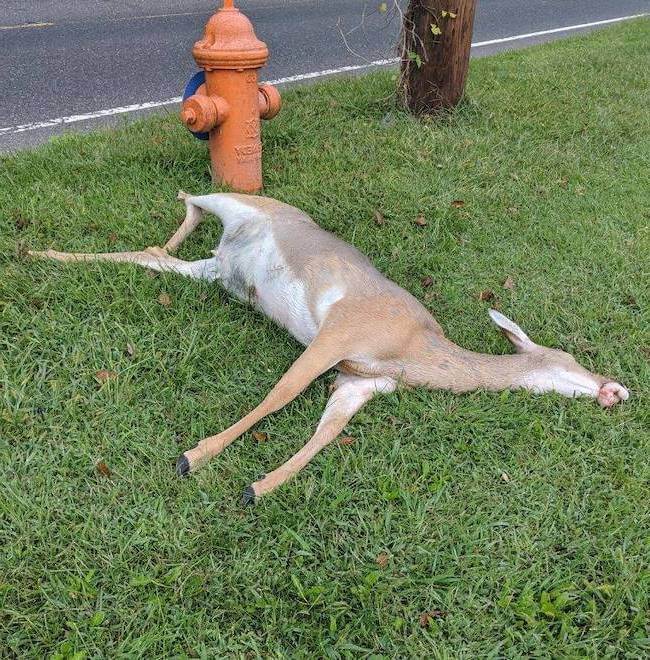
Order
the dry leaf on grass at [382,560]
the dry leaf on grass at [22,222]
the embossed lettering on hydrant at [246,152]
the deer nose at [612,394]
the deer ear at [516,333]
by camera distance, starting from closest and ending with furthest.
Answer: the dry leaf on grass at [382,560] → the deer nose at [612,394] → the deer ear at [516,333] → the dry leaf on grass at [22,222] → the embossed lettering on hydrant at [246,152]

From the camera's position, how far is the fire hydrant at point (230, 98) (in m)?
4.13

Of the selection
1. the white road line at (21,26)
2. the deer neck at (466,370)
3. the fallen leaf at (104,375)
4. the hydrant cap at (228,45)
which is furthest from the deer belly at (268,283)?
the white road line at (21,26)

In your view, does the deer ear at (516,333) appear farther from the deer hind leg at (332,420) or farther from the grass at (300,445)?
the deer hind leg at (332,420)

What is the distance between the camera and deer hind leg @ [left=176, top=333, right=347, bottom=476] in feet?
8.74

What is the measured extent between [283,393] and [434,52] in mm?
4273

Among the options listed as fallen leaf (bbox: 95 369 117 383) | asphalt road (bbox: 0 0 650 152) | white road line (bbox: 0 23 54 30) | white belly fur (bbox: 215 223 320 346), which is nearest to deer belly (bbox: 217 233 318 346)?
white belly fur (bbox: 215 223 320 346)

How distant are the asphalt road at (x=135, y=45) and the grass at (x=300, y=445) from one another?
1.44 m

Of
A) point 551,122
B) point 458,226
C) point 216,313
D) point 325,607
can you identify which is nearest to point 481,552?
point 325,607

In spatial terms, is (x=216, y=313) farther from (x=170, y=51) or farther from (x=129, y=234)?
(x=170, y=51)

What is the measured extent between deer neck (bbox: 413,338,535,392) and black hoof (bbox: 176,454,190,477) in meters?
1.15

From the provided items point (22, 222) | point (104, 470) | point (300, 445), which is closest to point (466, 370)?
point (300, 445)

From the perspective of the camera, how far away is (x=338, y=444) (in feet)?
9.36

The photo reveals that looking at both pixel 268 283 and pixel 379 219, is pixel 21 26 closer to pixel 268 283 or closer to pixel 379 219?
pixel 379 219

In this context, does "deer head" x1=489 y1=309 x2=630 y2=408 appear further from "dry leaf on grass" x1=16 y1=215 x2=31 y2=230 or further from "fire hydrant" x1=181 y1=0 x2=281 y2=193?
"dry leaf on grass" x1=16 y1=215 x2=31 y2=230
